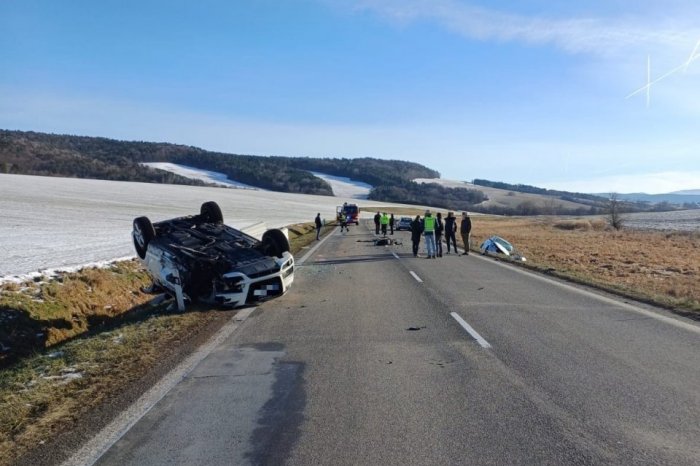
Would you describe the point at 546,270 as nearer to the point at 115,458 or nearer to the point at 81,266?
the point at 81,266

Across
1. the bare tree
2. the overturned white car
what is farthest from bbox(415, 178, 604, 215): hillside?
the overturned white car

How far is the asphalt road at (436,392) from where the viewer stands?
404cm

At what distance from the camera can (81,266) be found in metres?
13.8

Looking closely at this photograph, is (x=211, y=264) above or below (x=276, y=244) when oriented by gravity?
below

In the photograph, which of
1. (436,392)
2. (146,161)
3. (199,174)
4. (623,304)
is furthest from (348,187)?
(436,392)

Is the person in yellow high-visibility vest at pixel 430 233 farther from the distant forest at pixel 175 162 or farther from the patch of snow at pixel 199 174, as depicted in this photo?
the patch of snow at pixel 199 174

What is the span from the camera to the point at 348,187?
155 meters

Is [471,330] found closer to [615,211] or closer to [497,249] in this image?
[497,249]

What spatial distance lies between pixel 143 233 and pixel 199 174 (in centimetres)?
12567

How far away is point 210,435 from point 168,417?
23.2 inches

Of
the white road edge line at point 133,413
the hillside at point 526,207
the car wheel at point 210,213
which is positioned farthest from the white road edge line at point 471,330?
the hillside at point 526,207

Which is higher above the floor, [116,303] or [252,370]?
[252,370]

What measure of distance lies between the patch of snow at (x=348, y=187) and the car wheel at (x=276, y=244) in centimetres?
12556

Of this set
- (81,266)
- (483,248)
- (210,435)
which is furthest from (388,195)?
(210,435)
